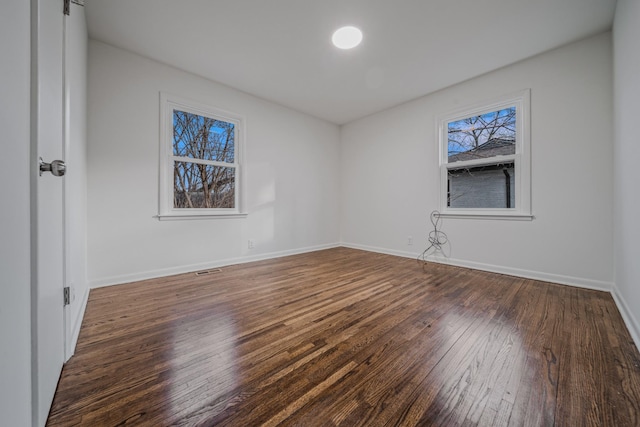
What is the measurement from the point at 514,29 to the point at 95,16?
4.04 meters

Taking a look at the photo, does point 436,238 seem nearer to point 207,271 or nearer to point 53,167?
point 207,271

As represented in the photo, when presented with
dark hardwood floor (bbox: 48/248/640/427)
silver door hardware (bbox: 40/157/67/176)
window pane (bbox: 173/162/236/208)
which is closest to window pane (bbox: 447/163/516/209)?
dark hardwood floor (bbox: 48/248/640/427)

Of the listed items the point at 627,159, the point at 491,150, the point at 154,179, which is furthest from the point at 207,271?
the point at 627,159

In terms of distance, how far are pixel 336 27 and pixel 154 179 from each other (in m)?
2.63

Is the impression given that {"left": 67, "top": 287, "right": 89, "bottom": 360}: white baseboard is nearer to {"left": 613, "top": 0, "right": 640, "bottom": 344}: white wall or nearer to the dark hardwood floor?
the dark hardwood floor

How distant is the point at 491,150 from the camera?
3.30 metres

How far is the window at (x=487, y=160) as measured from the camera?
9.87 feet

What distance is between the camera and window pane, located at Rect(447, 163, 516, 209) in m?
3.15

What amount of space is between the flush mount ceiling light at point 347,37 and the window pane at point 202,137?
1.89m

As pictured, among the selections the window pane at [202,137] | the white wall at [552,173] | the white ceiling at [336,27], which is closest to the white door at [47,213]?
the white ceiling at [336,27]


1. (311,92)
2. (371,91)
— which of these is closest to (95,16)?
(311,92)

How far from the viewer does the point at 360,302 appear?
2176 millimetres

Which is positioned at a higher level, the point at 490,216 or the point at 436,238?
the point at 490,216

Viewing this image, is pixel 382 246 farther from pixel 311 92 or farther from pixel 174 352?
pixel 174 352
